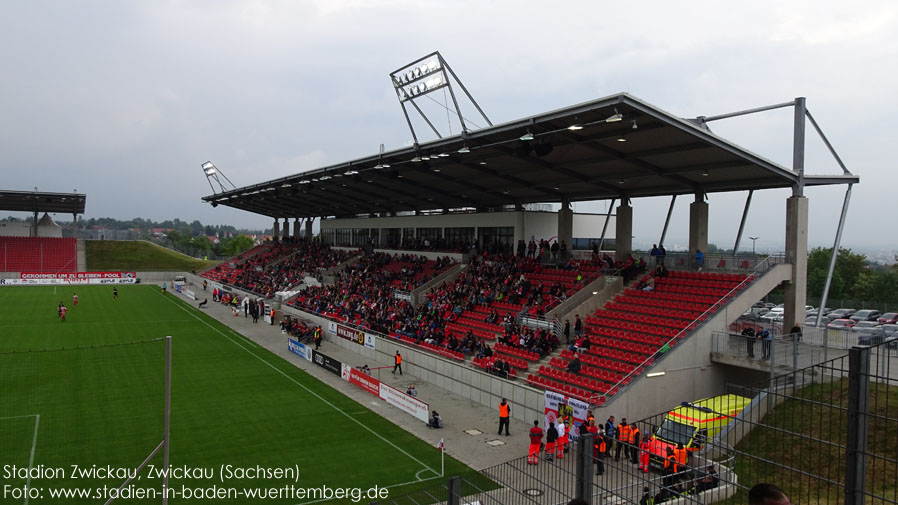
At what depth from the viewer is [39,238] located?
74875mm

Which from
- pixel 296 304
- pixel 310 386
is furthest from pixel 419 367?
pixel 296 304

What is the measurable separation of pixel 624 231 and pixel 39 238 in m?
77.7

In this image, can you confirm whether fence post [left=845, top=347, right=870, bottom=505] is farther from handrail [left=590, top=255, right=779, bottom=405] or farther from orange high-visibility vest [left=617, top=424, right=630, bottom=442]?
handrail [left=590, top=255, right=779, bottom=405]

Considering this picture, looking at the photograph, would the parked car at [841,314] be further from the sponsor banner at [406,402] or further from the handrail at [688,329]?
the sponsor banner at [406,402]

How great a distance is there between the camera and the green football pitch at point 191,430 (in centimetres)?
1359

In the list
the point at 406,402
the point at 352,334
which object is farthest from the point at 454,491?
the point at 352,334

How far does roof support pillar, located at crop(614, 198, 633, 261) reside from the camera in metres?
28.2

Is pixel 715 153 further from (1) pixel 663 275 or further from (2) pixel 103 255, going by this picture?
(2) pixel 103 255

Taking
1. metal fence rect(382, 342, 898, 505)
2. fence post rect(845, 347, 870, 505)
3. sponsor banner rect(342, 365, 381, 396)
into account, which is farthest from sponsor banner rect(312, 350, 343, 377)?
fence post rect(845, 347, 870, 505)

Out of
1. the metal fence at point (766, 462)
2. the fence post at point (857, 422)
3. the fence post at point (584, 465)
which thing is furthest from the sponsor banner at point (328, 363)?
the fence post at point (857, 422)

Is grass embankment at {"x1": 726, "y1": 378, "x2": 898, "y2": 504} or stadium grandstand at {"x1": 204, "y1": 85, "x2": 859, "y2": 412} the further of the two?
stadium grandstand at {"x1": 204, "y1": 85, "x2": 859, "y2": 412}

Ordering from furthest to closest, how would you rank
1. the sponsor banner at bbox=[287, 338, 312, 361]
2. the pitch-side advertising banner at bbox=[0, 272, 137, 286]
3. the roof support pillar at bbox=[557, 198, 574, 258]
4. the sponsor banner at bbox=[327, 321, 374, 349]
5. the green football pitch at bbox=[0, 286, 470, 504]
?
the pitch-side advertising banner at bbox=[0, 272, 137, 286], the roof support pillar at bbox=[557, 198, 574, 258], the sponsor banner at bbox=[327, 321, 374, 349], the sponsor banner at bbox=[287, 338, 312, 361], the green football pitch at bbox=[0, 286, 470, 504]

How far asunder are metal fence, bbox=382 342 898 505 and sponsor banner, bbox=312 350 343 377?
1183cm

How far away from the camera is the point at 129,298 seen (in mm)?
52750
